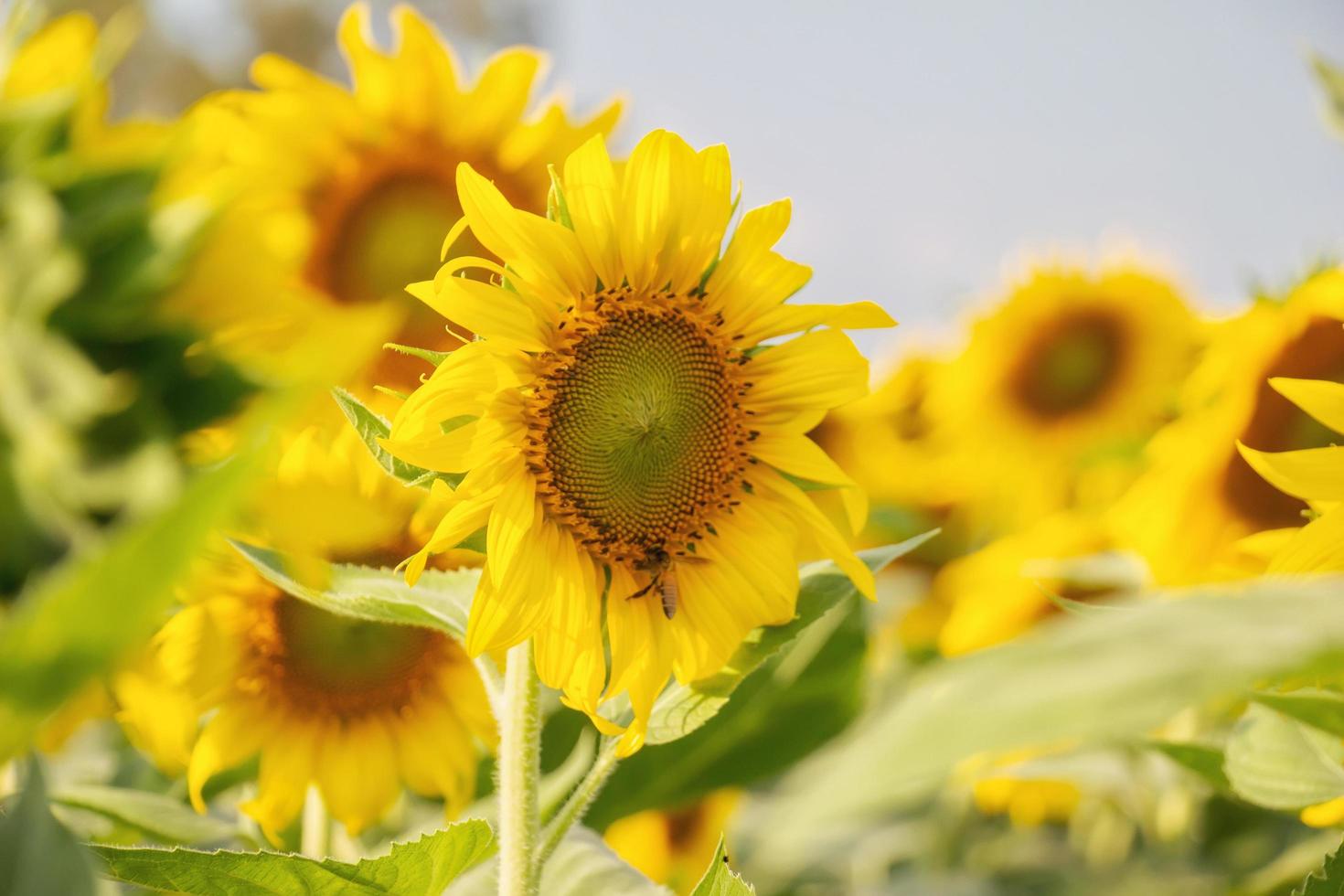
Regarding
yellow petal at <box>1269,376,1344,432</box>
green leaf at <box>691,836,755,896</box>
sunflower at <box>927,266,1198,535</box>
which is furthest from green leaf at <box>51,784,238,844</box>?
sunflower at <box>927,266,1198,535</box>

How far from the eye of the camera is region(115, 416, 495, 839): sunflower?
966 millimetres

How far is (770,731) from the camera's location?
120 centimetres

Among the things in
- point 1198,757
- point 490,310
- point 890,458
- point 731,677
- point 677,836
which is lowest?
point 677,836

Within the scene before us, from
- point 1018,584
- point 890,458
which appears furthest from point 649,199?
point 890,458

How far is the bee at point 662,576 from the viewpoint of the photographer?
30.8 inches

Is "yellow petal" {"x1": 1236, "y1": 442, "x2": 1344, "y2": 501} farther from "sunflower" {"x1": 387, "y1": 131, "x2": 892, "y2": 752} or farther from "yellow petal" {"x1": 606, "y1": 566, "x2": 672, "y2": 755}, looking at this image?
"yellow petal" {"x1": 606, "y1": 566, "x2": 672, "y2": 755}

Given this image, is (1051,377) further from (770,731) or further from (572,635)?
(572,635)

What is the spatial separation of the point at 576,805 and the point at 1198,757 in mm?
481

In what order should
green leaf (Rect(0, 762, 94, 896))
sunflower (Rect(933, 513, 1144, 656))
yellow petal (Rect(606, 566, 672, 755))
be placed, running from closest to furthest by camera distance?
green leaf (Rect(0, 762, 94, 896)), yellow petal (Rect(606, 566, 672, 755)), sunflower (Rect(933, 513, 1144, 656))

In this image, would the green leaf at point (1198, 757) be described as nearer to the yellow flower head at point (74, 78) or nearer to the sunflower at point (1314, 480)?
the sunflower at point (1314, 480)

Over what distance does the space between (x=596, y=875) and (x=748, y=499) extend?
26cm

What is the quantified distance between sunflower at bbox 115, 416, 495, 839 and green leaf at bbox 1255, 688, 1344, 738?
1.96ft

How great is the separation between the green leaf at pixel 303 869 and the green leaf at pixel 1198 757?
1.73 feet

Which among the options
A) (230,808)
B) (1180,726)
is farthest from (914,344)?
(230,808)
